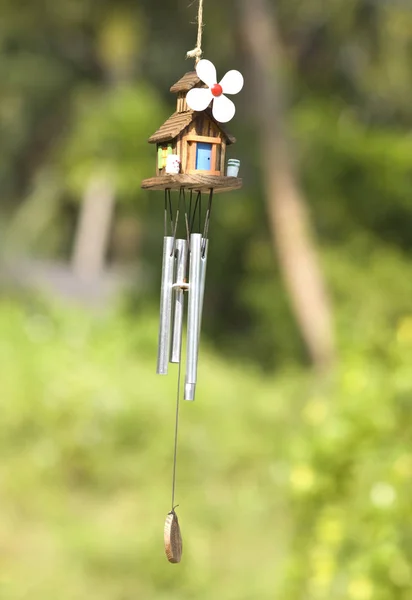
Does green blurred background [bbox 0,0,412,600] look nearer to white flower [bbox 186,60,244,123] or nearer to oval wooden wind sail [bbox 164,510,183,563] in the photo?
oval wooden wind sail [bbox 164,510,183,563]

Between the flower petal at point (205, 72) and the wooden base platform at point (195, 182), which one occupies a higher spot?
the flower petal at point (205, 72)

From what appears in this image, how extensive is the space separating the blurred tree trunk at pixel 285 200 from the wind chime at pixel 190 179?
276 inches

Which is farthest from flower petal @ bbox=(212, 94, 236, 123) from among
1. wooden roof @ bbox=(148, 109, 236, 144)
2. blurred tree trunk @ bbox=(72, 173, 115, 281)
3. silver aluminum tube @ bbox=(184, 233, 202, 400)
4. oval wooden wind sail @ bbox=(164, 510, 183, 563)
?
blurred tree trunk @ bbox=(72, 173, 115, 281)

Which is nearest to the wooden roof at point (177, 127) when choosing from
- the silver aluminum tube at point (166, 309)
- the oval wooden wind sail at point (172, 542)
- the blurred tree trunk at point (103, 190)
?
the silver aluminum tube at point (166, 309)

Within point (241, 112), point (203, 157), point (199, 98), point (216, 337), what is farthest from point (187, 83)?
point (216, 337)

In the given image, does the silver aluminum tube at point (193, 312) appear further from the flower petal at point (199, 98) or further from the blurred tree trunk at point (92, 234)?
the blurred tree trunk at point (92, 234)

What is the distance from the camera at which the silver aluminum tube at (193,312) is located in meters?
2.38

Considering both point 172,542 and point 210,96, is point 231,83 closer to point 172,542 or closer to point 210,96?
point 210,96

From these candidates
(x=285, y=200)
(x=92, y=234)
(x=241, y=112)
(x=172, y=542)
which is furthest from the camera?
(x=92, y=234)

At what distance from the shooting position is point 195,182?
2.38 m

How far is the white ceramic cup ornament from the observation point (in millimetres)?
2521

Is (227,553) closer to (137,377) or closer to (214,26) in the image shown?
(137,377)

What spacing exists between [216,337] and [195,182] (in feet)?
31.4

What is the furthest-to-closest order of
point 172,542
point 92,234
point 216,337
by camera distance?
point 92,234, point 216,337, point 172,542
